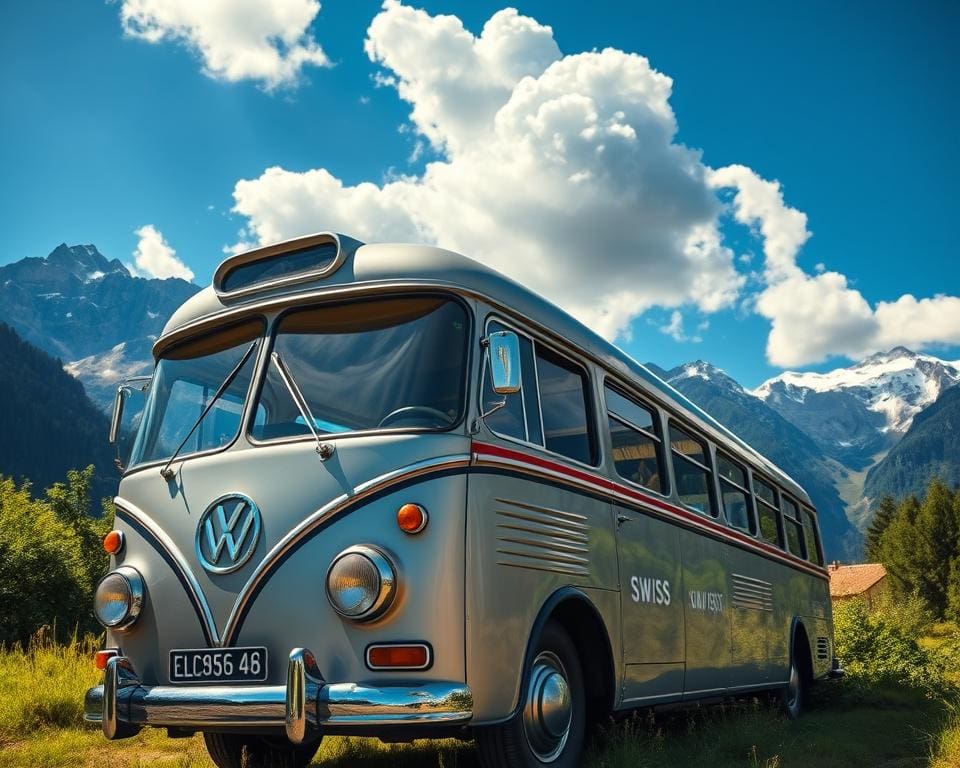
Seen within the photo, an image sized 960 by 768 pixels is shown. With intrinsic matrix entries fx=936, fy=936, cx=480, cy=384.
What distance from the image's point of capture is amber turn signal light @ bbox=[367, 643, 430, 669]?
4.49 m

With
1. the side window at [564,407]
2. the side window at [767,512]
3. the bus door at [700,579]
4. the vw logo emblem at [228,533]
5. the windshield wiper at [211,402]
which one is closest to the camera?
the vw logo emblem at [228,533]

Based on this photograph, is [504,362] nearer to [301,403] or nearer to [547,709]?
[301,403]

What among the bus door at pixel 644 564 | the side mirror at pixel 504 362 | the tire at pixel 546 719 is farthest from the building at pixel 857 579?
the side mirror at pixel 504 362

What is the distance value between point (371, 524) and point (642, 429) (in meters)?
3.45

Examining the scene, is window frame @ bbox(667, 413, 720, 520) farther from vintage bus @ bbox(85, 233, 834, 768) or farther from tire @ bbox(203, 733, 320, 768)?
tire @ bbox(203, 733, 320, 768)

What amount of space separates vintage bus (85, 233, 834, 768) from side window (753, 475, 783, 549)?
4498 millimetres

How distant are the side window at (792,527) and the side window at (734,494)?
204cm

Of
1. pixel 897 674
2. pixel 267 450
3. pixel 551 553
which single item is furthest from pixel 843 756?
pixel 897 674

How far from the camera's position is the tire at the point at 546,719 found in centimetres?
500

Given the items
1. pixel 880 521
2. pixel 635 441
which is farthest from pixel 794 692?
pixel 880 521


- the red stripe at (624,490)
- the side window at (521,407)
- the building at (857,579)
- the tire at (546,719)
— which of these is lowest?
the tire at (546,719)

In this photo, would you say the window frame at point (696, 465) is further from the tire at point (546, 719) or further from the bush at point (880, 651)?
the bush at point (880, 651)

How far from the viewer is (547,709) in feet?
17.6

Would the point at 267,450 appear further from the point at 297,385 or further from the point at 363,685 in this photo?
the point at 363,685
